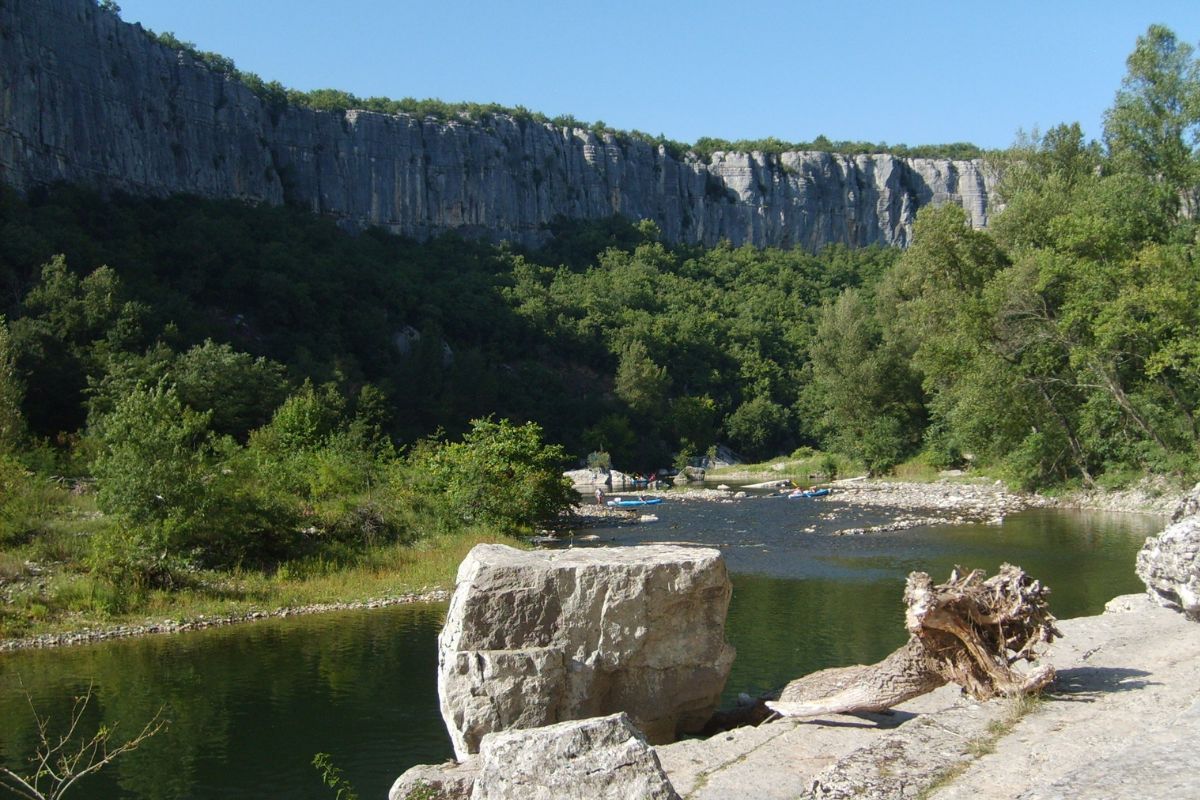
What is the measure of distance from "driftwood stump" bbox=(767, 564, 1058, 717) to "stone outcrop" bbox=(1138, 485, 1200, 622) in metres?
2.37

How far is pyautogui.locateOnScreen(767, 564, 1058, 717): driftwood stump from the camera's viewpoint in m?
9.71

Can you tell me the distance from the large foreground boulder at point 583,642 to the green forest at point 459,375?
484 inches

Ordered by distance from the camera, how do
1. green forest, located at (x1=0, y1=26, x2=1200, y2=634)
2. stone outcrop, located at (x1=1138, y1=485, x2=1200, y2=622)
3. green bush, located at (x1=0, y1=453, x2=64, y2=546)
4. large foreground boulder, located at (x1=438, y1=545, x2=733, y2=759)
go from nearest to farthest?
large foreground boulder, located at (x1=438, y1=545, x2=733, y2=759), stone outcrop, located at (x1=1138, y1=485, x2=1200, y2=622), green bush, located at (x1=0, y1=453, x2=64, y2=546), green forest, located at (x1=0, y1=26, x2=1200, y2=634)

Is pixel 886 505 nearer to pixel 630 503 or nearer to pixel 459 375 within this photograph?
pixel 630 503

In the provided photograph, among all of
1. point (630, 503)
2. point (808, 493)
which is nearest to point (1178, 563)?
point (630, 503)

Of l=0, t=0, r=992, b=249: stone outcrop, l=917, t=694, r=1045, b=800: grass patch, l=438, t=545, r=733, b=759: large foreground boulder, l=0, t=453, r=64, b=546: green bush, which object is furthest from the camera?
l=0, t=0, r=992, b=249: stone outcrop

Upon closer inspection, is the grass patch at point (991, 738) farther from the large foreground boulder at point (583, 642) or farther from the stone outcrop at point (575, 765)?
the large foreground boulder at point (583, 642)

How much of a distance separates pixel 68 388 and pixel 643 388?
46490 mm

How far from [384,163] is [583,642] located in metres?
98.8

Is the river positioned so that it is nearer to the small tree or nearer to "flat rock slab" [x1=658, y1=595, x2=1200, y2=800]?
the small tree

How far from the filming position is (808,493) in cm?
4719

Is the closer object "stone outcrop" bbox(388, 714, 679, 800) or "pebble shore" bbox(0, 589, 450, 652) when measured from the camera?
"stone outcrop" bbox(388, 714, 679, 800)

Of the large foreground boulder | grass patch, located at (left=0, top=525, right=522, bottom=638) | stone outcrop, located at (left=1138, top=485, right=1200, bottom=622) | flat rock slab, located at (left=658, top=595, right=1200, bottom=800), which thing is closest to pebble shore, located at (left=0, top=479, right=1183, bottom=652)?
grass patch, located at (left=0, top=525, right=522, bottom=638)

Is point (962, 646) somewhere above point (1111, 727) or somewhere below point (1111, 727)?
above
